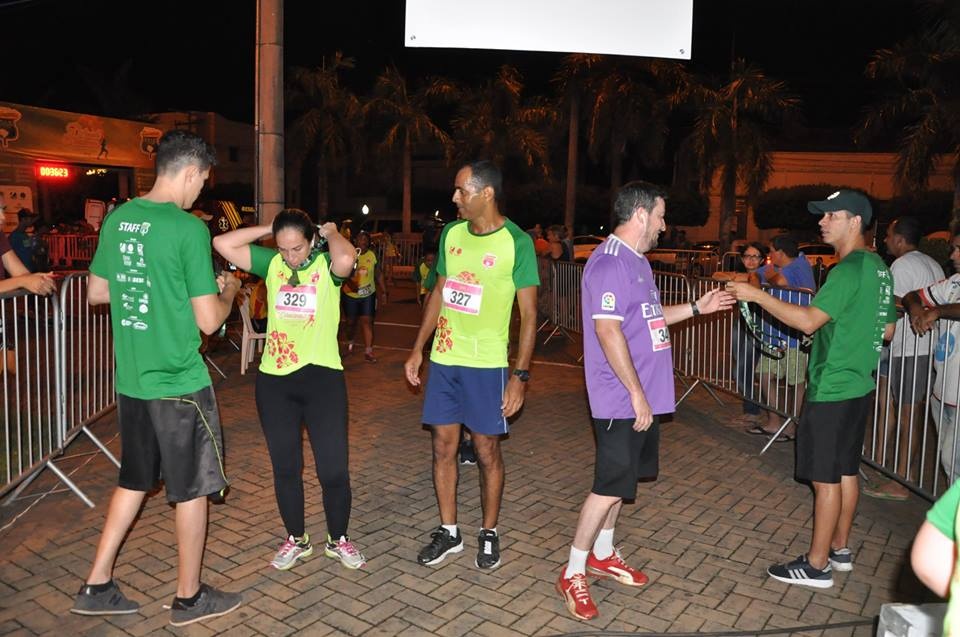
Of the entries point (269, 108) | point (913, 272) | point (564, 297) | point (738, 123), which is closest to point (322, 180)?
point (738, 123)

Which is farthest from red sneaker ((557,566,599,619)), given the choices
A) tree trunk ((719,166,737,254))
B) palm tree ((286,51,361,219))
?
palm tree ((286,51,361,219))

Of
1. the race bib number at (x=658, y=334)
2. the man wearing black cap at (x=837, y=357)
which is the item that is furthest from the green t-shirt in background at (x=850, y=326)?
the race bib number at (x=658, y=334)

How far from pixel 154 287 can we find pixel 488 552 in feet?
7.71

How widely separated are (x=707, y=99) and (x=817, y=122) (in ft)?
97.5

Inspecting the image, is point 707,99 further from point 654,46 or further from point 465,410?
point 465,410

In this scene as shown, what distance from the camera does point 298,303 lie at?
4.27 meters

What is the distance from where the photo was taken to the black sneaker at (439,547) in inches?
180

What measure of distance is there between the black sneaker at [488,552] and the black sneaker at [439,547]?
18 centimetres

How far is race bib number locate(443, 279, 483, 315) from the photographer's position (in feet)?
14.5

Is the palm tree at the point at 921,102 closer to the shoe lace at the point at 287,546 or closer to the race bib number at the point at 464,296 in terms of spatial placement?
the race bib number at the point at 464,296

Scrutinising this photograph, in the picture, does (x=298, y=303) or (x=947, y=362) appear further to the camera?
(x=947, y=362)

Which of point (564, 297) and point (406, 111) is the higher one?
point (406, 111)

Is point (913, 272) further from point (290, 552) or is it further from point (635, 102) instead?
point (635, 102)

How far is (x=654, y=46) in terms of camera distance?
565 centimetres
